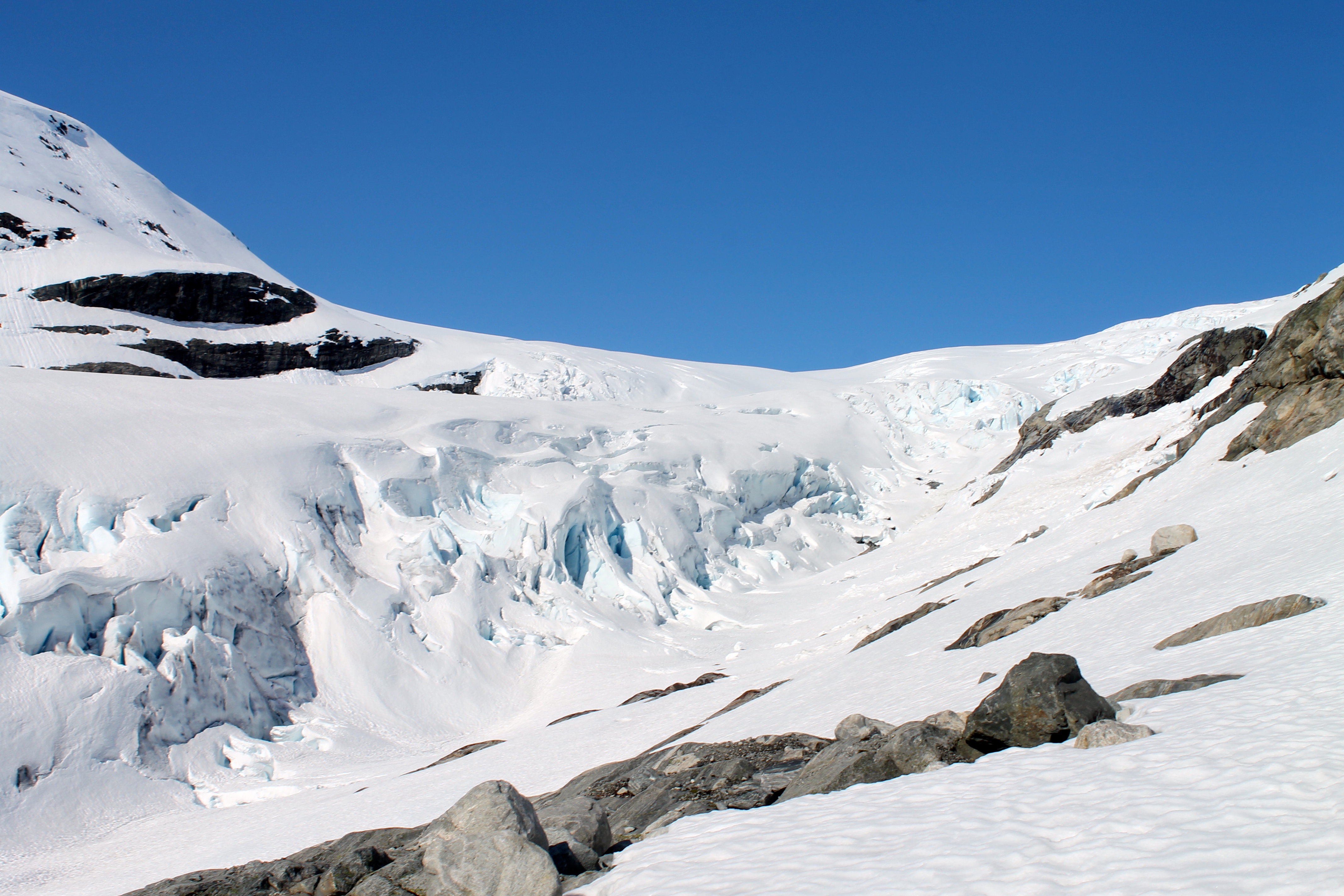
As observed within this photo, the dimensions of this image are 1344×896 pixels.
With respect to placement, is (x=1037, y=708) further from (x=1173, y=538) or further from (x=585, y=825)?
(x=1173, y=538)

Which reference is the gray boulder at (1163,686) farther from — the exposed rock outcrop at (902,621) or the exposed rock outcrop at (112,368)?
the exposed rock outcrop at (112,368)

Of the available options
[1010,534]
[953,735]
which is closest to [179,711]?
[953,735]

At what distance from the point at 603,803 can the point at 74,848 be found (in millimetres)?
13464

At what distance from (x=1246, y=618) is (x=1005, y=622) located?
208 inches

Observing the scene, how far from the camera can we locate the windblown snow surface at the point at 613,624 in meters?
5.44

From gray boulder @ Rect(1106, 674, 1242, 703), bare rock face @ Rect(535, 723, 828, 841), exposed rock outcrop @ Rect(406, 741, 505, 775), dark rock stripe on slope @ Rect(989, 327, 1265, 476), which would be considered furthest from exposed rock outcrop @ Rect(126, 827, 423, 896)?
dark rock stripe on slope @ Rect(989, 327, 1265, 476)

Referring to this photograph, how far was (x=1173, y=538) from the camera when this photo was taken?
51.3 feet

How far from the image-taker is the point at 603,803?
30.3 ft

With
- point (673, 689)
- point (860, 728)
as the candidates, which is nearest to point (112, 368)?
point (673, 689)

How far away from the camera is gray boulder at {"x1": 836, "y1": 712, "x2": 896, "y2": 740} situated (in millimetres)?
8688

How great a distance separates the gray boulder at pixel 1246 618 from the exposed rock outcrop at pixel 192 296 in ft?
193

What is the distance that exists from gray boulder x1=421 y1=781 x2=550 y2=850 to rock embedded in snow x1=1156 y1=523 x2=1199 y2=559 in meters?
13.8

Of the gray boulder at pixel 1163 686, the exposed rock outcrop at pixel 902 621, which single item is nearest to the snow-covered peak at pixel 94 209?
the exposed rock outcrop at pixel 902 621

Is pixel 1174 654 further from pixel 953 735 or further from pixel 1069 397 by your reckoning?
pixel 1069 397
